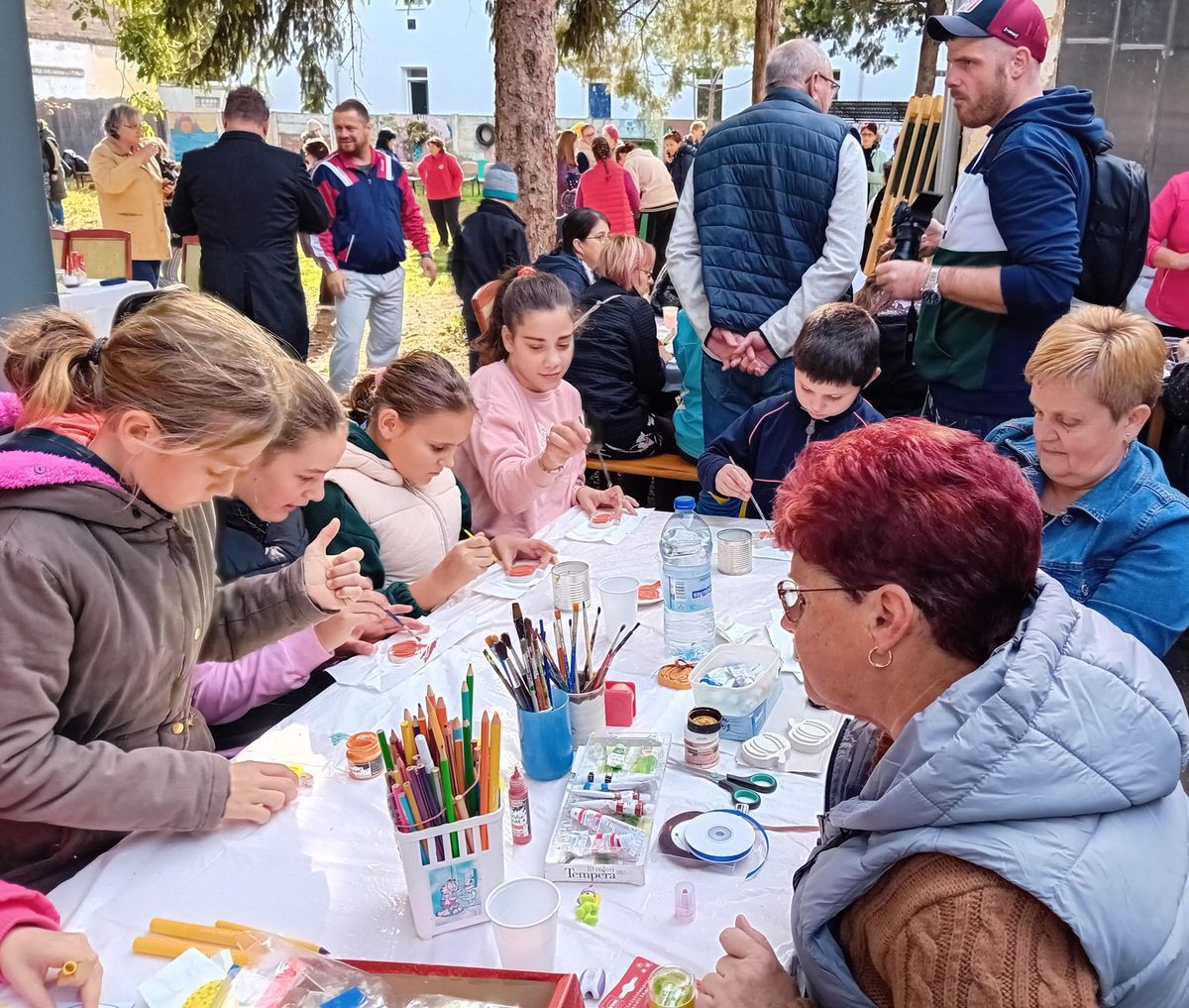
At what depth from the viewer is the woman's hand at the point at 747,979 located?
1.04 meters

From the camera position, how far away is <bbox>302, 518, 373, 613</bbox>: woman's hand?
1.79m

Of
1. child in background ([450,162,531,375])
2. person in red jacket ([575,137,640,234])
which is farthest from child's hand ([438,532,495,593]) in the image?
person in red jacket ([575,137,640,234])

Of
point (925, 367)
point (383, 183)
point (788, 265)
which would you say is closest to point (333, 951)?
point (925, 367)

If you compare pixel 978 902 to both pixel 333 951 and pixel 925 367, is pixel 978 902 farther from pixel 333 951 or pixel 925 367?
pixel 925 367

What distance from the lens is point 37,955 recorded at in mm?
1081

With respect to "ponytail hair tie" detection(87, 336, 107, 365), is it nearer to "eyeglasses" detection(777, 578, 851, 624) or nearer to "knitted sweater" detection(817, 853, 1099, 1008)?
"eyeglasses" detection(777, 578, 851, 624)

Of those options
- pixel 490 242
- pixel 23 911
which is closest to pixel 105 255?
pixel 490 242

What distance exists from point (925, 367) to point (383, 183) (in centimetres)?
484

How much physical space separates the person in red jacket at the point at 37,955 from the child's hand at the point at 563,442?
172 centimetres

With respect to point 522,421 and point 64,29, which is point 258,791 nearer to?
point 522,421

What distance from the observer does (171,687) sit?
1.53m

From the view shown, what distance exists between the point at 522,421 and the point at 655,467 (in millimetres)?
1365

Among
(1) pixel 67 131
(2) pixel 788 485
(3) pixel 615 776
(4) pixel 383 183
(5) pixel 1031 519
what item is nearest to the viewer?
(5) pixel 1031 519

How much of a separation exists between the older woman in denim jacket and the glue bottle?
1132mm
